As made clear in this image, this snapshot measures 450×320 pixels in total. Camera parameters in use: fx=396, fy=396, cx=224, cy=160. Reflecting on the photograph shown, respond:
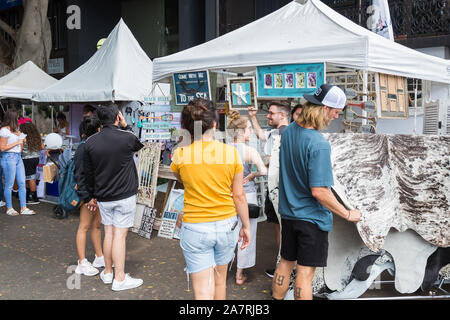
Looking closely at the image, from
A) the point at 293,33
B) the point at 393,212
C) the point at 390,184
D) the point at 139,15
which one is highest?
the point at 139,15

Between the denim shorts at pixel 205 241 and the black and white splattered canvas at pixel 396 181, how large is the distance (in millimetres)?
1185

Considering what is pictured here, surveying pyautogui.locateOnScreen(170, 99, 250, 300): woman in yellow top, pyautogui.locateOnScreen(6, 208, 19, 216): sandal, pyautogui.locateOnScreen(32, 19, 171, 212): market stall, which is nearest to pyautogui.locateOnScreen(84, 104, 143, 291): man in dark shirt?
pyautogui.locateOnScreen(170, 99, 250, 300): woman in yellow top

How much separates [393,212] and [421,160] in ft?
1.77

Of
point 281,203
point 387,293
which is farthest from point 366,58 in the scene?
point 387,293

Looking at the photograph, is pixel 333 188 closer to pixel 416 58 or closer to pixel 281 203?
pixel 281 203

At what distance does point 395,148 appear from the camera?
3.68m

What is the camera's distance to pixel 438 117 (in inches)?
227

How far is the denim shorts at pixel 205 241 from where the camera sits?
9.10ft

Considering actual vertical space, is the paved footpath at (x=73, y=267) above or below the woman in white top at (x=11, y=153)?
below

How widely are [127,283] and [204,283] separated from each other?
1.72m

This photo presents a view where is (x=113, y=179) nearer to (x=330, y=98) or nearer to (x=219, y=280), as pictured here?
(x=219, y=280)

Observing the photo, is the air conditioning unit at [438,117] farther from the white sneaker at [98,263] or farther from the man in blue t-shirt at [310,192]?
the white sneaker at [98,263]

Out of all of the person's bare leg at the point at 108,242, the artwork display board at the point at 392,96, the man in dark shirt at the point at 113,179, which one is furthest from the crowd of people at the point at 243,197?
the artwork display board at the point at 392,96

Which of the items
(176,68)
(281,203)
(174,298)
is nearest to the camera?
(281,203)
